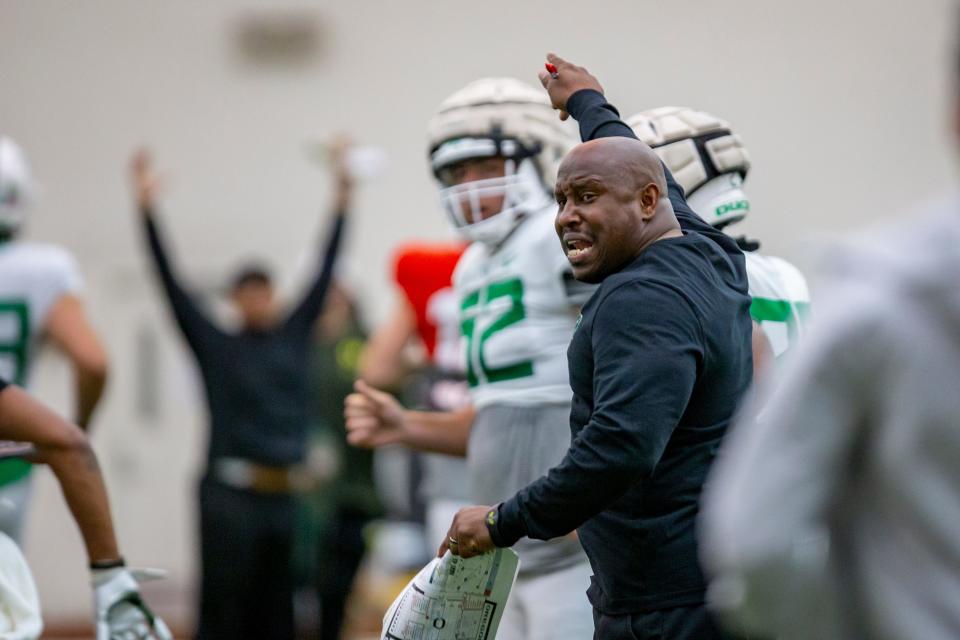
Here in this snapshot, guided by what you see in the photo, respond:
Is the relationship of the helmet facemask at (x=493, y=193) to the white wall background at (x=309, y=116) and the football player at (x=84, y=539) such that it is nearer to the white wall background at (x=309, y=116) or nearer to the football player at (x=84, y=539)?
the football player at (x=84, y=539)

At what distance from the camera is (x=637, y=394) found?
Result: 8.59ft

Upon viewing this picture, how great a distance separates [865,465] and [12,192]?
4335mm

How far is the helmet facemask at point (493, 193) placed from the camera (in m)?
4.08

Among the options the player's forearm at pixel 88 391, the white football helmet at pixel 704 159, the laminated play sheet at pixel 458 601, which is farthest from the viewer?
the player's forearm at pixel 88 391

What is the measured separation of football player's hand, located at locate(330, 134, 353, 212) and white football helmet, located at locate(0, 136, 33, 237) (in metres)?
1.23

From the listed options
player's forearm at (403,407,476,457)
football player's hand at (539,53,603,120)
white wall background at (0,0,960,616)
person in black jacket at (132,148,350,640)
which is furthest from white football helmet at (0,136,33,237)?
white wall background at (0,0,960,616)

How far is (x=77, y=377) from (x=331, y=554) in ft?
6.97

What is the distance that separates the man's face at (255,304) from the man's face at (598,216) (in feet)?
12.7

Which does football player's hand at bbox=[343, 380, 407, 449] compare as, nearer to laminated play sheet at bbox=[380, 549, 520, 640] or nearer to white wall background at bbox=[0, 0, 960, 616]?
laminated play sheet at bbox=[380, 549, 520, 640]

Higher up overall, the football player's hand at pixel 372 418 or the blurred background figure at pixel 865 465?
the blurred background figure at pixel 865 465

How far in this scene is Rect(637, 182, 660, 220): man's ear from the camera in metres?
2.93

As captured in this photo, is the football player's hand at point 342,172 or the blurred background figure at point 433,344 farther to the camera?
the football player's hand at point 342,172

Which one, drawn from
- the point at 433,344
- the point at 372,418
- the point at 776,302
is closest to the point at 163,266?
the point at 433,344

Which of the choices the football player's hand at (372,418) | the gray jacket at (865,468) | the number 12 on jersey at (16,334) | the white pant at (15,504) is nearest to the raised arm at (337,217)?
the number 12 on jersey at (16,334)
